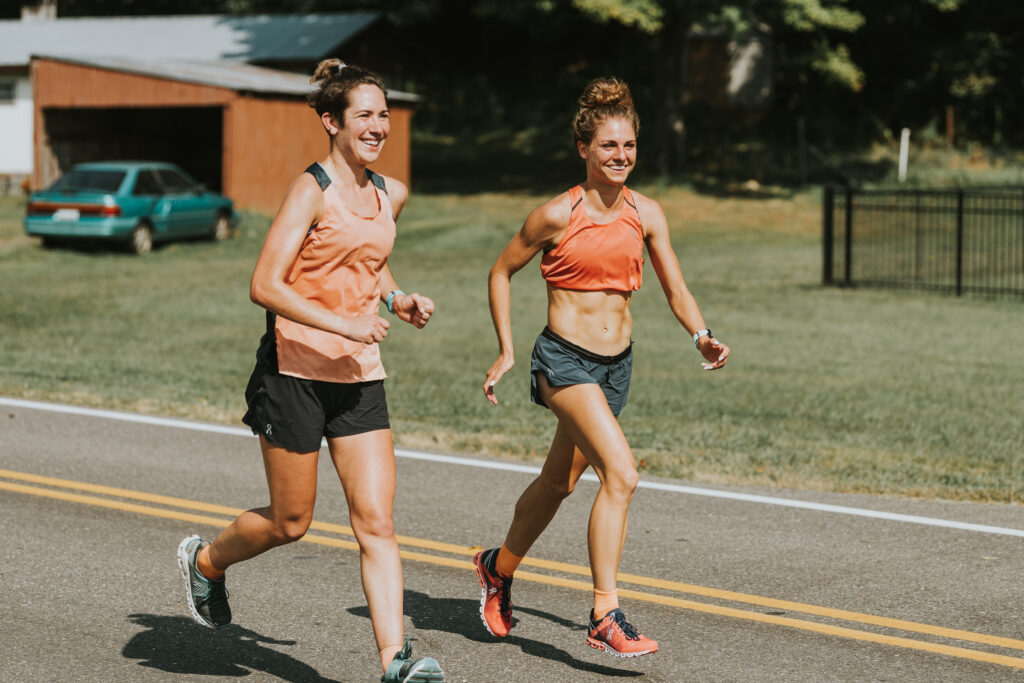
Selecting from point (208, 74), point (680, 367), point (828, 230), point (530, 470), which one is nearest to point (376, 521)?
point (530, 470)

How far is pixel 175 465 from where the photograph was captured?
8.93 metres

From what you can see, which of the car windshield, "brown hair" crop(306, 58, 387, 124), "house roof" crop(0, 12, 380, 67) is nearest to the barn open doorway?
"house roof" crop(0, 12, 380, 67)

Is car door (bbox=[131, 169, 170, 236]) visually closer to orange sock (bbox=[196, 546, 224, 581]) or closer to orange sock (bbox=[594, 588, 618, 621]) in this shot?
orange sock (bbox=[196, 546, 224, 581])

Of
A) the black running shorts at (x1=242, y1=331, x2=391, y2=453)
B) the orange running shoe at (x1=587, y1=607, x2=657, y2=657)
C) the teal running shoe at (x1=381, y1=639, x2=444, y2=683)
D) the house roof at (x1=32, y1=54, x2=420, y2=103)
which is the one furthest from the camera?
the house roof at (x1=32, y1=54, x2=420, y2=103)

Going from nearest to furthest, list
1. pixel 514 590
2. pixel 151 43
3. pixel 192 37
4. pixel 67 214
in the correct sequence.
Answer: pixel 514 590 → pixel 67 214 → pixel 192 37 → pixel 151 43

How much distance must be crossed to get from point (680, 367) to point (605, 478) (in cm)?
847

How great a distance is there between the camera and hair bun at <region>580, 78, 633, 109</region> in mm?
5336

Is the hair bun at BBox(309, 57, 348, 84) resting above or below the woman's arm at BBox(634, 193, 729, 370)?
above

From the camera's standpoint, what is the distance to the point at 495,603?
5.65 meters

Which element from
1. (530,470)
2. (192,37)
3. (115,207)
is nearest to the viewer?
(530,470)

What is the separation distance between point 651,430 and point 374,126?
601 centimetres

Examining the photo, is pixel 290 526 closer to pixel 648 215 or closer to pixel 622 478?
pixel 622 478

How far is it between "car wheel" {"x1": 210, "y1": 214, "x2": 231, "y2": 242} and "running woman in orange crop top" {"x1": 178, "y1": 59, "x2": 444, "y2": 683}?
948 inches

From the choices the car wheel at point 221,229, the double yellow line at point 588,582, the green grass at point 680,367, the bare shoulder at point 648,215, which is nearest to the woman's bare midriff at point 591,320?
the bare shoulder at point 648,215
